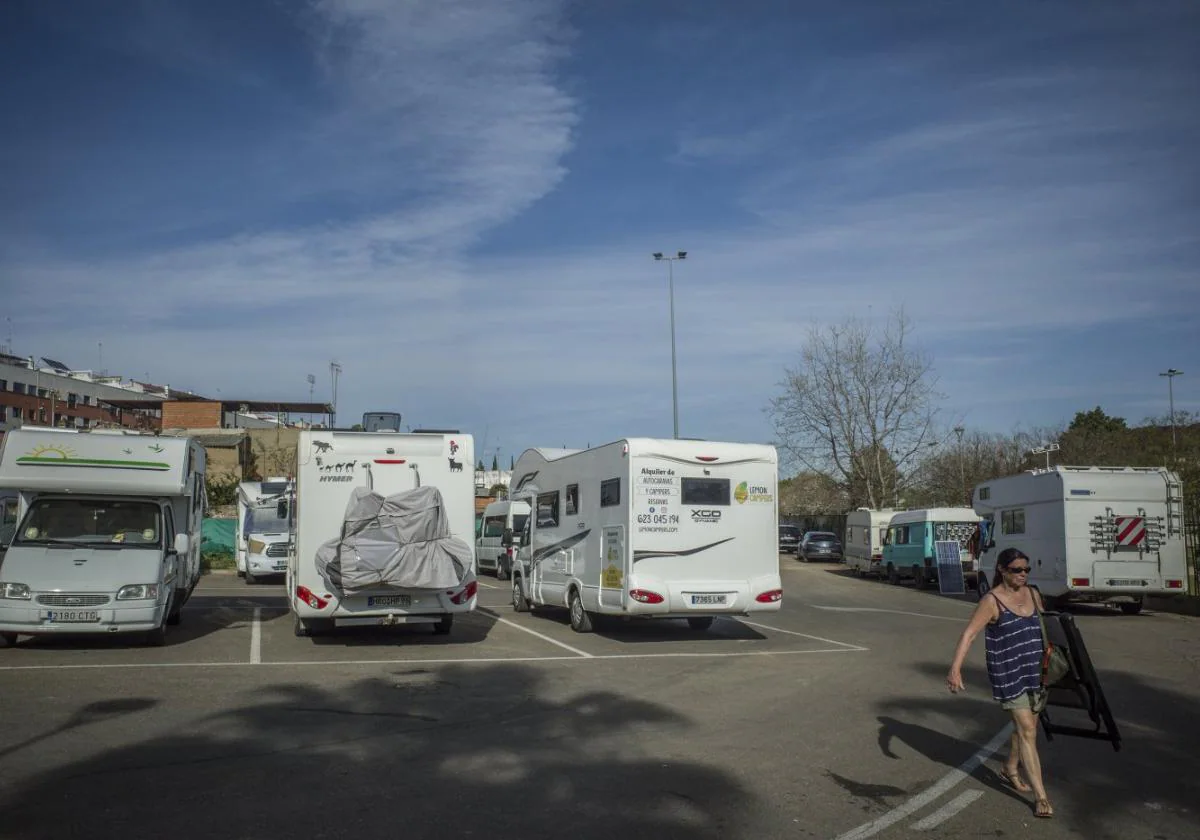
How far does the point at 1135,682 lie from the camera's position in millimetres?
Result: 12125

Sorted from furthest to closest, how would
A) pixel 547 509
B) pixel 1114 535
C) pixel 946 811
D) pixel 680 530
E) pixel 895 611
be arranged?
pixel 895 611 < pixel 1114 535 < pixel 547 509 < pixel 680 530 < pixel 946 811

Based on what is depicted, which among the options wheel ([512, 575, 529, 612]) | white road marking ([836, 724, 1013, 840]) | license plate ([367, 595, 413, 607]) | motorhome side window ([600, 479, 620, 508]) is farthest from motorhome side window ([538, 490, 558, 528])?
white road marking ([836, 724, 1013, 840])

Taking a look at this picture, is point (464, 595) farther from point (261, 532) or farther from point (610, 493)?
point (261, 532)

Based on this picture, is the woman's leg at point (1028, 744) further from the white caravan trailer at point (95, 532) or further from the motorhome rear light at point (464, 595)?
the white caravan trailer at point (95, 532)

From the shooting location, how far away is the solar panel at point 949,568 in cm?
3066

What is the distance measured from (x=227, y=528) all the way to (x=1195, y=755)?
35.6 meters

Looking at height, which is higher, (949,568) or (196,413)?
(196,413)

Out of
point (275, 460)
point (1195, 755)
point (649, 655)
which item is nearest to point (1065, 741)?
point (1195, 755)

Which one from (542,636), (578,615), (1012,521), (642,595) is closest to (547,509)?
(578,615)

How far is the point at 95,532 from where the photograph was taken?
14.3 metres

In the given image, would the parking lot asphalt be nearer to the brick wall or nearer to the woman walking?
the woman walking

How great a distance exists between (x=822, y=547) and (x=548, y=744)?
1584 inches

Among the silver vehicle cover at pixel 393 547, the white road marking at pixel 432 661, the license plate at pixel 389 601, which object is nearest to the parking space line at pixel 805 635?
the white road marking at pixel 432 661

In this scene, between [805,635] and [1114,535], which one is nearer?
[805,635]
